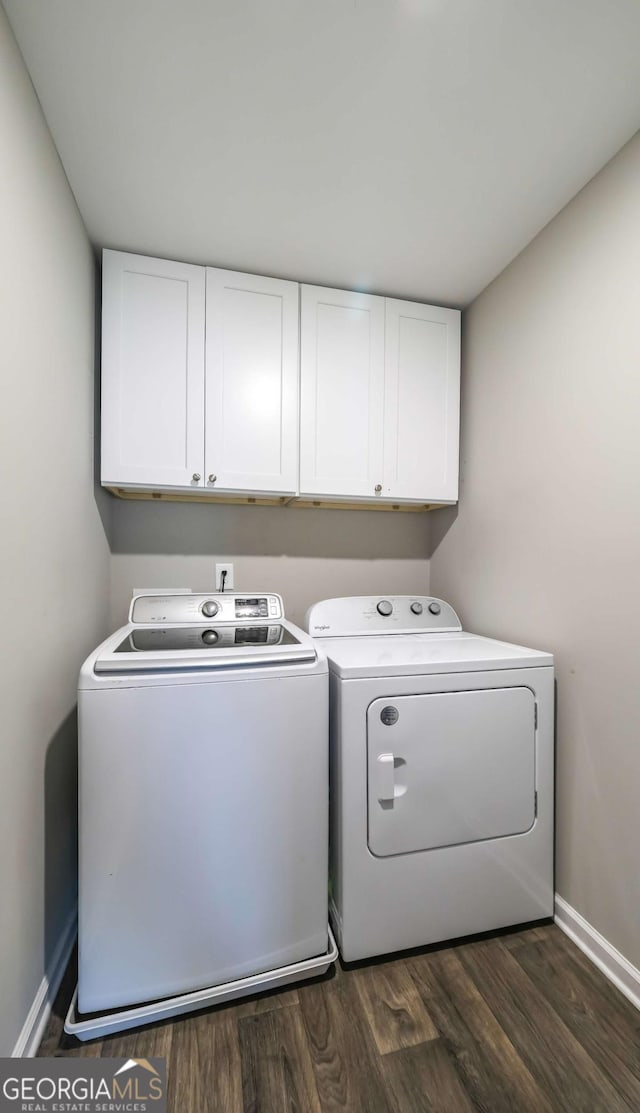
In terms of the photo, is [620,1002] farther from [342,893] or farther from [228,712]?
[228,712]

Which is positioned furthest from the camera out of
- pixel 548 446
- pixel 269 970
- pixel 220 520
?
pixel 220 520

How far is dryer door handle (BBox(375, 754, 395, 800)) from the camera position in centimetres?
123

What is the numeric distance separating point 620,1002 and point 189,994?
46.1 inches

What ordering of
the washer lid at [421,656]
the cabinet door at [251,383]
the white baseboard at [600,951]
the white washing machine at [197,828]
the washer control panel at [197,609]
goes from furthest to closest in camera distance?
the cabinet door at [251,383] < the washer control panel at [197,609] < the washer lid at [421,656] < the white baseboard at [600,951] < the white washing machine at [197,828]

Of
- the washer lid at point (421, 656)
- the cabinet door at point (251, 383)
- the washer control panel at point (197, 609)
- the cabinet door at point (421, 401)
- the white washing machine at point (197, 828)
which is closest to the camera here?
the white washing machine at point (197, 828)

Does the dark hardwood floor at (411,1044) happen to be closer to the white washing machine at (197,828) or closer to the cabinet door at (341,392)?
the white washing machine at (197,828)

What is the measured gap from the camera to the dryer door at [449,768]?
123cm

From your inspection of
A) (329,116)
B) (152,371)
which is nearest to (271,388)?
(152,371)

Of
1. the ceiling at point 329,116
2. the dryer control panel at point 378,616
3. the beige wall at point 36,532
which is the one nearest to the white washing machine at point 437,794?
the dryer control panel at point 378,616

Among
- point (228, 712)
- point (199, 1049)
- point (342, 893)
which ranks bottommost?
point (199, 1049)

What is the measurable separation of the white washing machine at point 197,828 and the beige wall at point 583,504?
84 centimetres

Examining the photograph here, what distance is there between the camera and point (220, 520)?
198 cm

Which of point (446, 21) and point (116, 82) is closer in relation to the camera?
point (446, 21)

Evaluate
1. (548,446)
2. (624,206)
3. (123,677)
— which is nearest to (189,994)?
(123,677)
